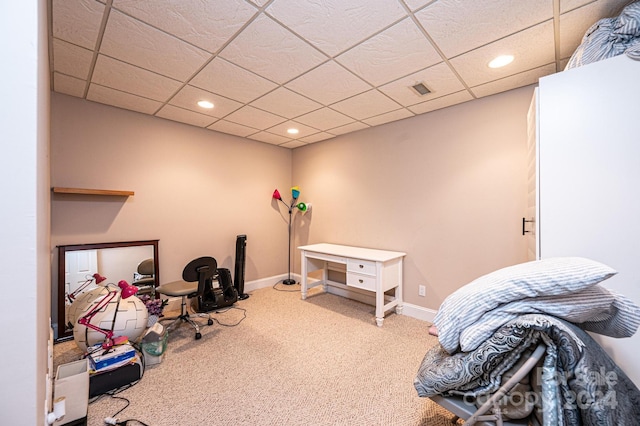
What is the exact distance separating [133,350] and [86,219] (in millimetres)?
1530

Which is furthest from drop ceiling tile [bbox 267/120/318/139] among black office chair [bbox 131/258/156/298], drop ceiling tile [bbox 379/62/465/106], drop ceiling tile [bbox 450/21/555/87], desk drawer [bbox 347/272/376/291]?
black office chair [bbox 131/258/156/298]

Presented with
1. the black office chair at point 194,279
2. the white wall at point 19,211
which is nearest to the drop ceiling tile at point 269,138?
the black office chair at point 194,279

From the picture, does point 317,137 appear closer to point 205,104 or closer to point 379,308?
point 205,104

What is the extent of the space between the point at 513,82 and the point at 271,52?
2044mm

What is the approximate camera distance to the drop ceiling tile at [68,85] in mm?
2137

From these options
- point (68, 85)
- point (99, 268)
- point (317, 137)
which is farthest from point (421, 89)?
point (99, 268)

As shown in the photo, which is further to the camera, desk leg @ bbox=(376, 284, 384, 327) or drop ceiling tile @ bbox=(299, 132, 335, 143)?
drop ceiling tile @ bbox=(299, 132, 335, 143)

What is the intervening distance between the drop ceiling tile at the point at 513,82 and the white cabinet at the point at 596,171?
72 centimetres

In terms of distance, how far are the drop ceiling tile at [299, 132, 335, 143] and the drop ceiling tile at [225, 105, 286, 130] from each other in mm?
703

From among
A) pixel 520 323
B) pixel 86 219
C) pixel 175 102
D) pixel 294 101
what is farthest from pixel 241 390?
pixel 175 102

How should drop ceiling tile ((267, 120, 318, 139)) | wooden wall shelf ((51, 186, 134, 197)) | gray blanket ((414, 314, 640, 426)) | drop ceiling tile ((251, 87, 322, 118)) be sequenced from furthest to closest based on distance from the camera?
drop ceiling tile ((267, 120, 318, 139)) → drop ceiling tile ((251, 87, 322, 118)) → wooden wall shelf ((51, 186, 134, 197)) → gray blanket ((414, 314, 640, 426))

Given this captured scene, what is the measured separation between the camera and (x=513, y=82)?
2.18m

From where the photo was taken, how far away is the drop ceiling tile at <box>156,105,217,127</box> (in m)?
2.80

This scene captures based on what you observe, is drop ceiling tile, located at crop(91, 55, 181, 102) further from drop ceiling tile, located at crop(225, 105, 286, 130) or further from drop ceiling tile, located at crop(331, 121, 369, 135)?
drop ceiling tile, located at crop(331, 121, 369, 135)
